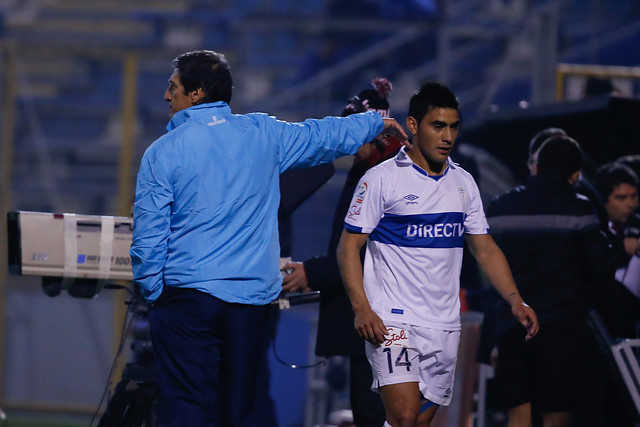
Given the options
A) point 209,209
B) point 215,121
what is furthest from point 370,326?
point 215,121

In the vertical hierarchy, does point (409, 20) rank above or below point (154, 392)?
above

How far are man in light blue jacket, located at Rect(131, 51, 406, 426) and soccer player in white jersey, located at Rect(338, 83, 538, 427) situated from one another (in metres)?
0.39

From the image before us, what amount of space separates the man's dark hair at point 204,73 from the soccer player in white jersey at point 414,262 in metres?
0.68

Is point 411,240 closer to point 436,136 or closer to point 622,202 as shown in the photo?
point 436,136

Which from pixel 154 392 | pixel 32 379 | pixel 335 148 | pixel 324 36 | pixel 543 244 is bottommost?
pixel 32 379

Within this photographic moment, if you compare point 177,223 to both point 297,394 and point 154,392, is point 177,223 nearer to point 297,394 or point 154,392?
point 154,392

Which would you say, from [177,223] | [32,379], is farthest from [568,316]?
[32,379]

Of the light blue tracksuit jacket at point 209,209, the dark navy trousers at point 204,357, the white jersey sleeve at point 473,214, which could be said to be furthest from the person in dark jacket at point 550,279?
the dark navy trousers at point 204,357

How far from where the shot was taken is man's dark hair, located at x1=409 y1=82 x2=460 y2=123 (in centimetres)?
405

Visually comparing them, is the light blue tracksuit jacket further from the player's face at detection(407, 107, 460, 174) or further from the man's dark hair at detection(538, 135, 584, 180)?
the man's dark hair at detection(538, 135, 584, 180)

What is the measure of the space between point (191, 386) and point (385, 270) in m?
0.86

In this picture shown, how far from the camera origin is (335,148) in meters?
4.18

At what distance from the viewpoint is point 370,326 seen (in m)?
3.83

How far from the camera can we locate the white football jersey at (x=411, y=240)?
3977 mm
